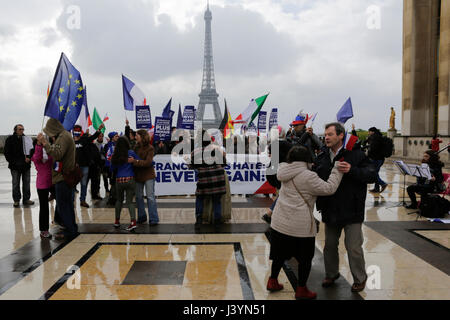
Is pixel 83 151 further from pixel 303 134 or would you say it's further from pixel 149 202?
pixel 303 134

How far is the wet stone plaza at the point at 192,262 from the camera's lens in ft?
13.9

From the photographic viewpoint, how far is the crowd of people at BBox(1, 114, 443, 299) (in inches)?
155

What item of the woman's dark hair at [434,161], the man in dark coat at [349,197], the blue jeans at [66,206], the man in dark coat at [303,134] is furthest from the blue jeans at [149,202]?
the woman's dark hair at [434,161]

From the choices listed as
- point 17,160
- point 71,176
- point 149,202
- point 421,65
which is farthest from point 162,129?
point 421,65

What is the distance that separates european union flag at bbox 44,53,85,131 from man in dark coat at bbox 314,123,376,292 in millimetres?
4252

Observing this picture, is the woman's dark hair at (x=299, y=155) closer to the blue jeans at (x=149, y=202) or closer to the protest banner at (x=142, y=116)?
the blue jeans at (x=149, y=202)

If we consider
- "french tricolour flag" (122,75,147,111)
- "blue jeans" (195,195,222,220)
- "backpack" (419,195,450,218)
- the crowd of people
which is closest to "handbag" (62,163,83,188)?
the crowd of people

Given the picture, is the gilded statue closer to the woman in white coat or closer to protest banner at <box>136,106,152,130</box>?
protest banner at <box>136,106,152,130</box>

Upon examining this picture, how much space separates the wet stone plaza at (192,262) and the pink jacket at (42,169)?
0.90 meters

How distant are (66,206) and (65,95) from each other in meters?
1.81

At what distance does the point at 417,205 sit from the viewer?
29.3 feet

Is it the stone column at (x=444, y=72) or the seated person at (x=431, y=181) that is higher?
the stone column at (x=444, y=72)

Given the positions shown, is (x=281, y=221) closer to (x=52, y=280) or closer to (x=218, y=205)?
(x=52, y=280)

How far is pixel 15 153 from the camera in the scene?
9.55 metres
